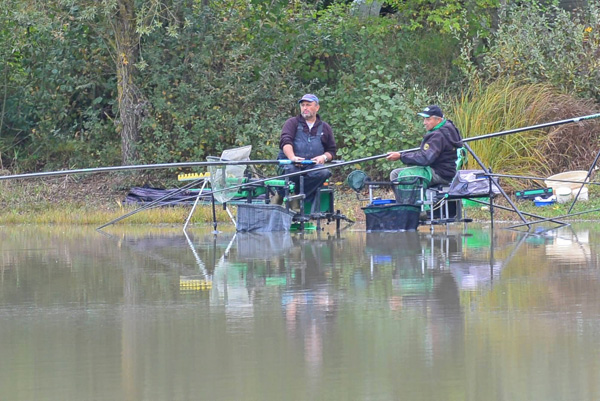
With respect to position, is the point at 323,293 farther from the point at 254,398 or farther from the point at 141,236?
the point at 141,236

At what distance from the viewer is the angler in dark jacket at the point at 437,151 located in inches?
576

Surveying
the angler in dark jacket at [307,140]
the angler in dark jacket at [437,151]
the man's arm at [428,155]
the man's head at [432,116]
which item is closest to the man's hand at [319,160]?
the angler in dark jacket at [307,140]

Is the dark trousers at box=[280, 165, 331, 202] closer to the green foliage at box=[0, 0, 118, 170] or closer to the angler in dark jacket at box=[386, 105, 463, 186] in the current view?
the angler in dark jacket at box=[386, 105, 463, 186]

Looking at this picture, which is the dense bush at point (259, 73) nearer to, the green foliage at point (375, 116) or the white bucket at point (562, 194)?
the green foliage at point (375, 116)

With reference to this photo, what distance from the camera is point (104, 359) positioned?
6.78m

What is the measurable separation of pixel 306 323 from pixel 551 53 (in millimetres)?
14499

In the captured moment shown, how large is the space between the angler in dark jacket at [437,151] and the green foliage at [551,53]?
21.1 ft

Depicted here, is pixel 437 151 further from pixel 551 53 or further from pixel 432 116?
pixel 551 53

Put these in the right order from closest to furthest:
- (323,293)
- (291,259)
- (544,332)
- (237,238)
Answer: (544,332)
(323,293)
(291,259)
(237,238)

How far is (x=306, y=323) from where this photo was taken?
7.75 metres

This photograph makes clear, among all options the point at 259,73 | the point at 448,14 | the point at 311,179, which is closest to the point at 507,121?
the point at 448,14

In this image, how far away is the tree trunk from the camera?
21.1 metres

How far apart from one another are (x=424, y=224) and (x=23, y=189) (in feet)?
27.8

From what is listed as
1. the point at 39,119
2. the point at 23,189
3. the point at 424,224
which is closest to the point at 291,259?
the point at 424,224
